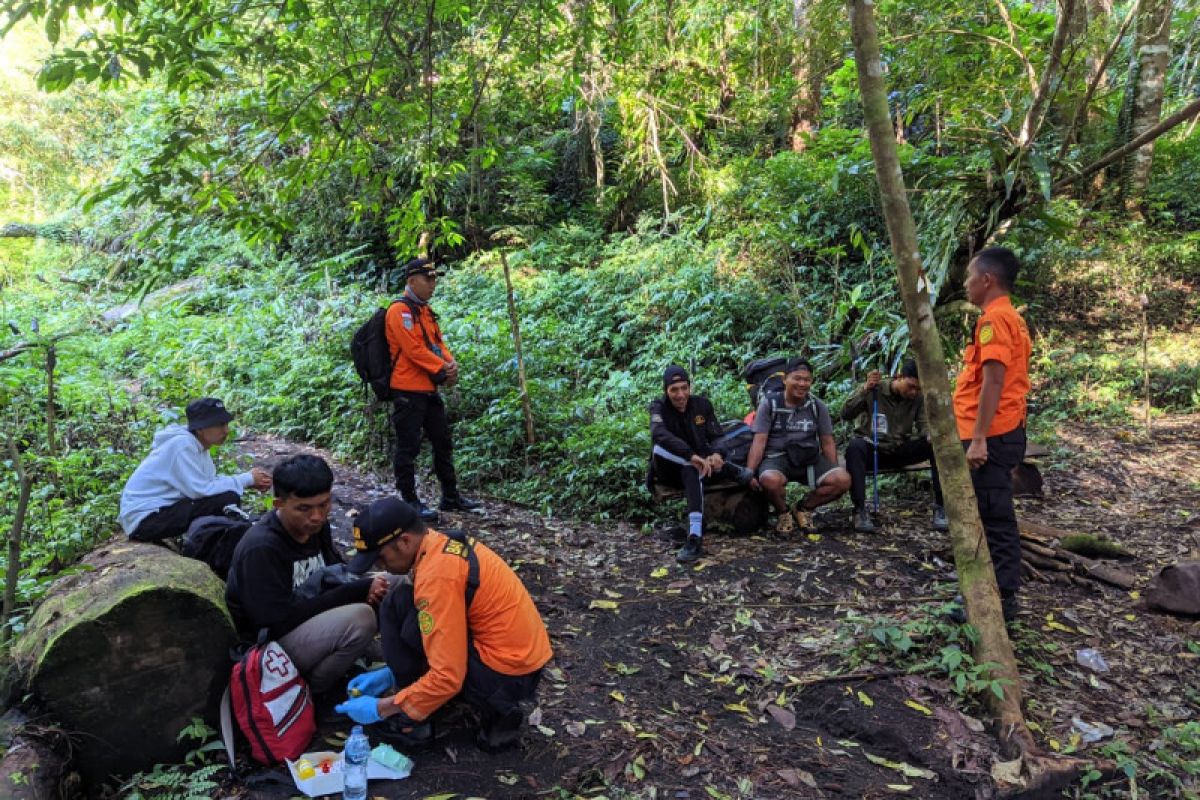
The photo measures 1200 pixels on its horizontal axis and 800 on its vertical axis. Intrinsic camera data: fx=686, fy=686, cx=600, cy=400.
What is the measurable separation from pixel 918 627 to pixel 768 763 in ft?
4.14

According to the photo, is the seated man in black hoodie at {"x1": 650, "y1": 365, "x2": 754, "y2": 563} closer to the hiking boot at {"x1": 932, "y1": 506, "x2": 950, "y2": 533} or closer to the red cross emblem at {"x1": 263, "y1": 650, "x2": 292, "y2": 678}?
the hiking boot at {"x1": 932, "y1": 506, "x2": 950, "y2": 533}

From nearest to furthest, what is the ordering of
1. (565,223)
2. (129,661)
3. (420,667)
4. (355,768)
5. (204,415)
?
1. (355,768)
2. (129,661)
3. (420,667)
4. (204,415)
5. (565,223)

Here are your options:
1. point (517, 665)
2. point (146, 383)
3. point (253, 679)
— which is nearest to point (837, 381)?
point (517, 665)

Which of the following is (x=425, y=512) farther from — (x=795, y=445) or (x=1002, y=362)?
(x=1002, y=362)

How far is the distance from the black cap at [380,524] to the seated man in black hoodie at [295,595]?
42cm

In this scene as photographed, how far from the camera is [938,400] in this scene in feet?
10.8

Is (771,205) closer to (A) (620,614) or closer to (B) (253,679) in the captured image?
(A) (620,614)

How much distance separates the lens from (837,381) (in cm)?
809

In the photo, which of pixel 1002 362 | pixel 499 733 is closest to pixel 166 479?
pixel 499 733

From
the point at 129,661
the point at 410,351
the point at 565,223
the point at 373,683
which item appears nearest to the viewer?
the point at 129,661

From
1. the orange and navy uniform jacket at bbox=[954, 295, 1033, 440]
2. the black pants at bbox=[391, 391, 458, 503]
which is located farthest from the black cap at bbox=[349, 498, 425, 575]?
the orange and navy uniform jacket at bbox=[954, 295, 1033, 440]

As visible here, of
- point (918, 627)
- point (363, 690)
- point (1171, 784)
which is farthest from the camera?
point (918, 627)

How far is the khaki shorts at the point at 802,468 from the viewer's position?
233 inches

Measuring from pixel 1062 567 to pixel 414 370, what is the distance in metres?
5.17
